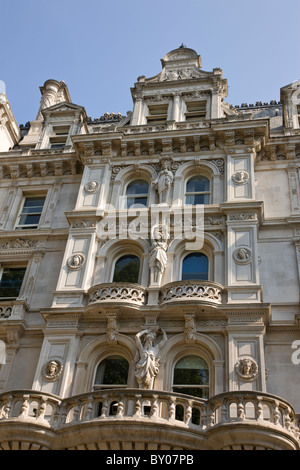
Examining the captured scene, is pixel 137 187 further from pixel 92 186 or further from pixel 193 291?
pixel 193 291

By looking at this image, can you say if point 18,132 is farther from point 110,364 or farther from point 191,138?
point 110,364

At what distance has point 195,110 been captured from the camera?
2758cm

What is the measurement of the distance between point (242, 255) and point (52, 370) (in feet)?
23.9

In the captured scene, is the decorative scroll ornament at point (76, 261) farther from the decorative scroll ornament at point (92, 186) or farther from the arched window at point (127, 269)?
the decorative scroll ornament at point (92, 186)

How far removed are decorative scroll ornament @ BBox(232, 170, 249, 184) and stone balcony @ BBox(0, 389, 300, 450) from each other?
947 cm

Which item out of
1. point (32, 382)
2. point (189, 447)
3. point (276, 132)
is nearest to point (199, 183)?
point (276, 132)

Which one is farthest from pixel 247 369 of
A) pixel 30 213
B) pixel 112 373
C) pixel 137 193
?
pixel 30 213

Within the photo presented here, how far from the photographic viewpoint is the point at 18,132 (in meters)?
30.6

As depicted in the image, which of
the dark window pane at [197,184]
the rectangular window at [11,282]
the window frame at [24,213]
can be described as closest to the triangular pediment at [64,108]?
the window frame at [24,213]

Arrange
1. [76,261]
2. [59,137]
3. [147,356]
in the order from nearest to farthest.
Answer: [147,356], [76,261], [59,137]

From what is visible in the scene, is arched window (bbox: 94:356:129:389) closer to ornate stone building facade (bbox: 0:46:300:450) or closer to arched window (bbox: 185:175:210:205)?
ornate stone building facade (bbox: 0:46:300:450)

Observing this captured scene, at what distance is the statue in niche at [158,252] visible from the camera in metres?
20.1

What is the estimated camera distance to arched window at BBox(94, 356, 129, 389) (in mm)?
18438

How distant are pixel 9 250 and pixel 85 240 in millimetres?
3445
